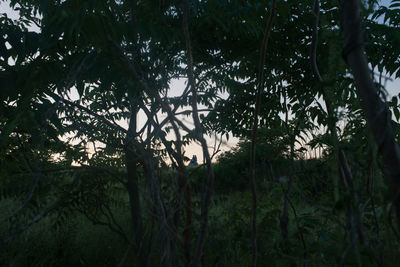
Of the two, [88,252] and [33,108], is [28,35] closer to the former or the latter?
[33,108]

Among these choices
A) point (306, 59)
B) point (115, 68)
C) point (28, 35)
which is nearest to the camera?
point (115, 68)

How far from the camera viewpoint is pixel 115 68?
190 centimetres

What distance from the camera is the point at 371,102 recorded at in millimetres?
773

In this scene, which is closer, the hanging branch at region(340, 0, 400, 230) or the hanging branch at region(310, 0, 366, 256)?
the hanging branch at region(340, 0, 400, 230)

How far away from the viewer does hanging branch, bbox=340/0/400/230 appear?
735 mm

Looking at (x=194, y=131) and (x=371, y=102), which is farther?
(x=194, y=131)

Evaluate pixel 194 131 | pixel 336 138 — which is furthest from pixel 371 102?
pixel 194 131

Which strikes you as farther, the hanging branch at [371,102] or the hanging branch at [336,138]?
the hanging branch at [336,138]

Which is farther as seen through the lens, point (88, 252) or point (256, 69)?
point (88, 252)

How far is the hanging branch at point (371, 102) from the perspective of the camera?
735 millimetres

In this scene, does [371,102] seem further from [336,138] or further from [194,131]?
[194,131]

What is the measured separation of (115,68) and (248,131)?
229cm

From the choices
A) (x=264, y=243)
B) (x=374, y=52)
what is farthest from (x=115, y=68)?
(x=374, y=52)

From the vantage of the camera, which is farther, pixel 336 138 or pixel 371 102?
pixel 336 138
